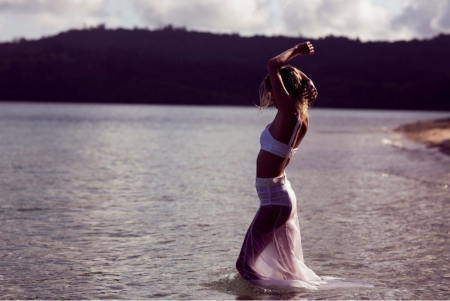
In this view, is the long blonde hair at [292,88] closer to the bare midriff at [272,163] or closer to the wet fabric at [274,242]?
the bare midriff at [272,163]

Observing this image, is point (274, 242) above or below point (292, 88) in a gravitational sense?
below

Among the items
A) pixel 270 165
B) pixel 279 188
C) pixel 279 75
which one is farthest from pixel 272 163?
pixel 279 75

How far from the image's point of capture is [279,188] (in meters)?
6.16

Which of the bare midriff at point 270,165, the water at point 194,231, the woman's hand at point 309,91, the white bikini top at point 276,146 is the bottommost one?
the water at point 194,231

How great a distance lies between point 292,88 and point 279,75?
20 cm

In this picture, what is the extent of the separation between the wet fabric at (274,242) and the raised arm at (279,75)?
0.68 metres

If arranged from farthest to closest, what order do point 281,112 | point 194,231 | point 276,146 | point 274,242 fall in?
point 194,231 → point 274,242 → point 276,146 → point 281,112

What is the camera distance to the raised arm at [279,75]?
18.5 feet

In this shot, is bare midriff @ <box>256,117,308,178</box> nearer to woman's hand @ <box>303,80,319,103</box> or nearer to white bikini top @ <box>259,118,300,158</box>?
white bikini top @ <box>259,118,300,158</box>

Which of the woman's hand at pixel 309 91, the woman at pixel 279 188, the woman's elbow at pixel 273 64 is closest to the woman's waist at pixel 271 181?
the woman at pixel 279 188

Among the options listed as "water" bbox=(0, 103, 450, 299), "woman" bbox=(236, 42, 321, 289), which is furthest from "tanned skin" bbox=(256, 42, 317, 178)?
"water" bbox=(0, 103, 450, 299)

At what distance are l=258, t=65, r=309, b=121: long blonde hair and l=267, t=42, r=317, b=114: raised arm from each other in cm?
6

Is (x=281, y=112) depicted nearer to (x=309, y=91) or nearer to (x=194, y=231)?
(x=309, y=91)

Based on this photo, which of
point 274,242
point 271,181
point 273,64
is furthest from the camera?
point 274,242
